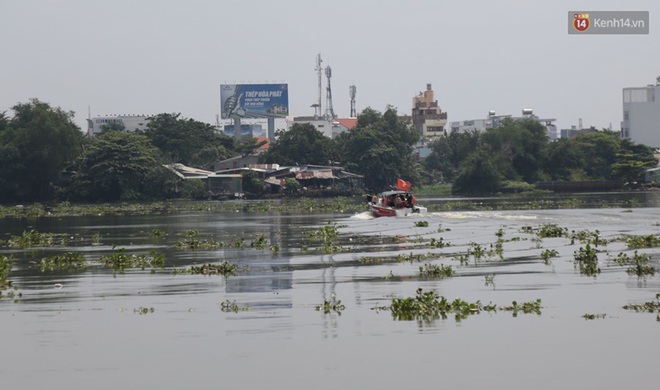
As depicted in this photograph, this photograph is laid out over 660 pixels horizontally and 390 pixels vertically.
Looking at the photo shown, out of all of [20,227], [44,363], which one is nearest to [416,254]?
[44,363]

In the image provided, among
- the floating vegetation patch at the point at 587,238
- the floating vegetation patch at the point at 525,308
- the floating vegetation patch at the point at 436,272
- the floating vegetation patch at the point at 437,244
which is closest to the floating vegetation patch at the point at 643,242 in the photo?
the floating vegetation patch at the point at 587,238

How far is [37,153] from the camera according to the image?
309ft

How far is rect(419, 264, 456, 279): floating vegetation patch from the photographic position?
26.0m

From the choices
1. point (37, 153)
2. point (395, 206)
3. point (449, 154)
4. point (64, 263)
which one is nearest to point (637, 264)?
point (64, 263)

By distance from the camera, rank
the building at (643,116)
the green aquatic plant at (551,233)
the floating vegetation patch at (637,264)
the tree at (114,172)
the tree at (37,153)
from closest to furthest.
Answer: the floating vegetation patch at (637,264) → the green aquatic plant at (551,233) → the tree at (37,153) → the tree at (114,172) → the building at (643,116)

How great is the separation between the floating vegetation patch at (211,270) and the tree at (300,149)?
3586 inches

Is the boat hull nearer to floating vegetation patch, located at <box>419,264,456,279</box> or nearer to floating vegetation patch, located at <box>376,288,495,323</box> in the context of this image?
floating vegetation patch, located at <box>419,264,456,279</box>

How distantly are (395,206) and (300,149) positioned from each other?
6183 centimetres

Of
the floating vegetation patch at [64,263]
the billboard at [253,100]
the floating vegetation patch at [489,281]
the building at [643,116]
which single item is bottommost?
the floating vegetation patch at [489,281]

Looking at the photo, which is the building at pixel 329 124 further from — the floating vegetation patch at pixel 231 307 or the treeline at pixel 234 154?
the floating vegetation patch at pixel 231 307

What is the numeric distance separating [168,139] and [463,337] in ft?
346

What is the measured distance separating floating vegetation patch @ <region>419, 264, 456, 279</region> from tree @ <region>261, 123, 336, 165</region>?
92913mm

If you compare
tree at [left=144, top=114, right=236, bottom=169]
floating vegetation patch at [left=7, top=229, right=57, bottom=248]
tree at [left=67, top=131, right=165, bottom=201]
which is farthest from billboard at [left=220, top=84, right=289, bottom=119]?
floating vegetation patch at [left=7, top=229, right=57, bottom=248]

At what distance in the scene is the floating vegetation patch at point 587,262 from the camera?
26.1 meters
